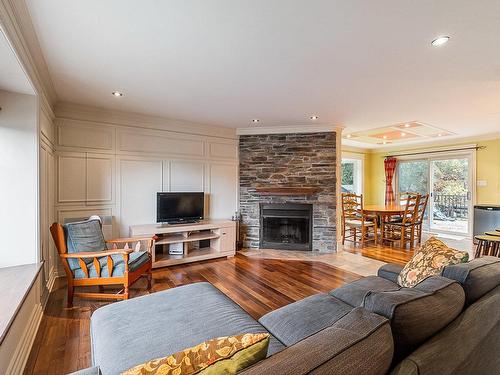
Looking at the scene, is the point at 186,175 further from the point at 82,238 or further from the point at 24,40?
the point at 24,40

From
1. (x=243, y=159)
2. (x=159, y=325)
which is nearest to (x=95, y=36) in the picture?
(x=159, y=325)

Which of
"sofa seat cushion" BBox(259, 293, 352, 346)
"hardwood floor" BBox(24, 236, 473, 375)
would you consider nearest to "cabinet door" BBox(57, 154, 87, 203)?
"hardwood floor" BBox(24, 236, 473, 375)

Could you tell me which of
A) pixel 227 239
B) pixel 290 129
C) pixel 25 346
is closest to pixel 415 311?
pixel 25 346

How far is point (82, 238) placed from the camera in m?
2.69

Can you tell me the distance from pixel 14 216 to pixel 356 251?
15.9ft

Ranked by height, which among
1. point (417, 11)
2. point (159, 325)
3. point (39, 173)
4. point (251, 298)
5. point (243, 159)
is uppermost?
point (417, 11)

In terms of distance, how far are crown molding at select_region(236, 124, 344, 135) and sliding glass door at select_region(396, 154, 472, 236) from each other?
3394 mm

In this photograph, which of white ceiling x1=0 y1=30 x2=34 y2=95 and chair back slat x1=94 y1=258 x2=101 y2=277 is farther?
chair back slat x1=94 y1=258 x2=101 y2=277

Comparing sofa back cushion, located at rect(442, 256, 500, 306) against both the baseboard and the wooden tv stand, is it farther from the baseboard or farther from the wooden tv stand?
the wooden tv stand

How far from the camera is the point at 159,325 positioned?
136cm

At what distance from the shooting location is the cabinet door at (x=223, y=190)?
4652 mm

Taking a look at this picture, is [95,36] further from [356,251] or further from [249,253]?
[356,251]

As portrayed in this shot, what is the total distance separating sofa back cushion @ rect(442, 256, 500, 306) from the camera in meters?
1.24

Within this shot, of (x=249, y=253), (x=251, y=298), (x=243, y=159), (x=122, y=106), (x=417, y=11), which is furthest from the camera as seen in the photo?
Answer: (x=243, y=159)
